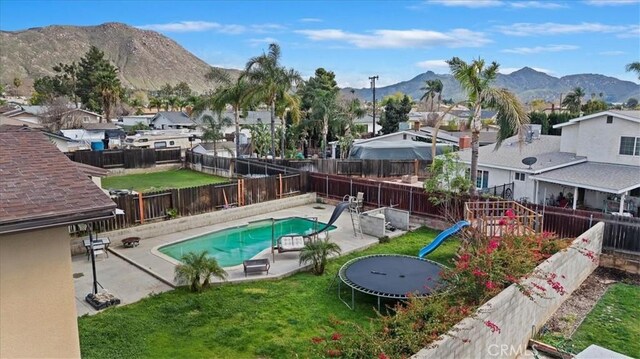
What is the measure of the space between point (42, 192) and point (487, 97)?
15829mm

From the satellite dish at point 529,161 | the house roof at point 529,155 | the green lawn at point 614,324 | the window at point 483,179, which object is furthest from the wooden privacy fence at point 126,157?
the green lawn at point 614,324

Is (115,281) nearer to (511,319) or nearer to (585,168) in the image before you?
(511,319)

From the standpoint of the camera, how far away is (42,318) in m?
4.60

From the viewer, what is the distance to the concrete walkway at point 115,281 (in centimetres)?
1134

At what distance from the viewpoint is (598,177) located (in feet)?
62.4

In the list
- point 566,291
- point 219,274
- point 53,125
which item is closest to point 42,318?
point 219,274

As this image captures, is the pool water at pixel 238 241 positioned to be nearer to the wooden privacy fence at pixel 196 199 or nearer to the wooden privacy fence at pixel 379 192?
the wooden privacy fence at pixel 196 199

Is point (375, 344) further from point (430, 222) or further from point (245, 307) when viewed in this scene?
point (430, 222)

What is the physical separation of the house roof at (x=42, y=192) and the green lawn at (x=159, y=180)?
21.2 m

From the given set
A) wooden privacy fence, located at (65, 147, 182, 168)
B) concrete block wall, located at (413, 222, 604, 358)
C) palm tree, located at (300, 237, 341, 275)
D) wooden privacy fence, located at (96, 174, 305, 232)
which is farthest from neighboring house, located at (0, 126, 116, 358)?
wooden privacy fence, located at (65, 147, 182, 168)

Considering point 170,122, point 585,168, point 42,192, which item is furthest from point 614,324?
point 170,122

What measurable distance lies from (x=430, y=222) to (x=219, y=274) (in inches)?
390

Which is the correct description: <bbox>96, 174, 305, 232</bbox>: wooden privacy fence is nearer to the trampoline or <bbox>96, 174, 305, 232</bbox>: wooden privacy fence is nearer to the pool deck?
the pool deck

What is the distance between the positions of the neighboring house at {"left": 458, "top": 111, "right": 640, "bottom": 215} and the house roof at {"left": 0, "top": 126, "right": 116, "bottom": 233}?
1919 cm
